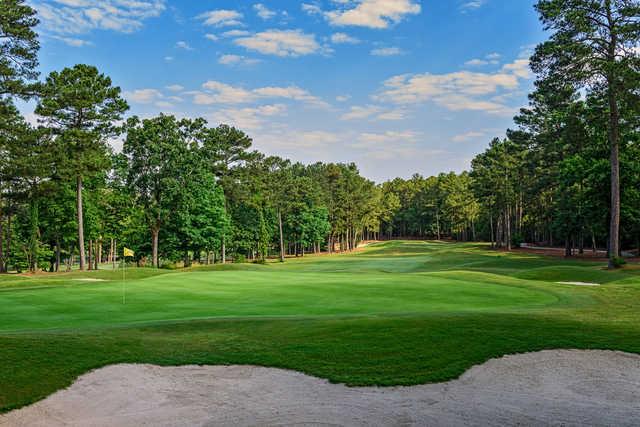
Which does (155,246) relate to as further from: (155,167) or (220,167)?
(220,167)

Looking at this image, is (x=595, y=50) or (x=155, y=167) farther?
(x=155, y=167)

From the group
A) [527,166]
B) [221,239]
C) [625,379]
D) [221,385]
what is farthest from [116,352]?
[527,166]

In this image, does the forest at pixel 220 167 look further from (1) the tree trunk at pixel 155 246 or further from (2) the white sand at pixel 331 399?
(2) the white sand at pixel 331 399

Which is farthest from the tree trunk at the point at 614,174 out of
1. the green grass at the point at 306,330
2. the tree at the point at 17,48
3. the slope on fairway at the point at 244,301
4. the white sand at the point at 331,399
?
the tree at the point at 17,48

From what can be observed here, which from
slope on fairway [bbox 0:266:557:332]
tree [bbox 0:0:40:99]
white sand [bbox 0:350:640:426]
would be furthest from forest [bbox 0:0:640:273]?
white sand [bbox 0:350:640:426]

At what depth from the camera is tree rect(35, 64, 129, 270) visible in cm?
3909

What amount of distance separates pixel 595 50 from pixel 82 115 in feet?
128

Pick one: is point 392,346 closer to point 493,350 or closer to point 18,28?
point 493,350

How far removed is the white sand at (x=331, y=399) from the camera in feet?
Answer: 23.1

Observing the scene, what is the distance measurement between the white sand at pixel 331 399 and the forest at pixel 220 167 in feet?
83.6

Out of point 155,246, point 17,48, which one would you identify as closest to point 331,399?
point 17,48

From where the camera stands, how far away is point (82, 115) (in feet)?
134

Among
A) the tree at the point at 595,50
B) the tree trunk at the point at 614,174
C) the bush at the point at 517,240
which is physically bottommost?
the bush at the point at 517,240

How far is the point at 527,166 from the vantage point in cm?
6319
